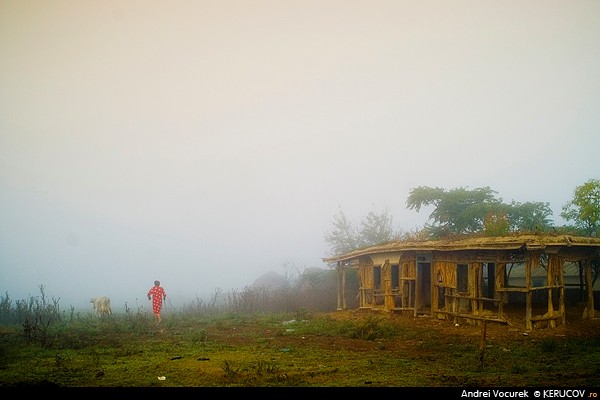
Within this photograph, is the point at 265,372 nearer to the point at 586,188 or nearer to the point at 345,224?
the point at 586,188

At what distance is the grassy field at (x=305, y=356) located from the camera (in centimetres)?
818

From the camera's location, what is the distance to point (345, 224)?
43938 millimetres

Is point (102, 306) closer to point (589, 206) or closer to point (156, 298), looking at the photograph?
point (156, 298)

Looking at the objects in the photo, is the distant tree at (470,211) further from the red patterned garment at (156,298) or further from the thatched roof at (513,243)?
the red patterned garment at (156,298)

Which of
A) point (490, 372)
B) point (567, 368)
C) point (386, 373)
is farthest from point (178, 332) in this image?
point (567, 368)

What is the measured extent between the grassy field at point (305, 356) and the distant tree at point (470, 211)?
11579 mm

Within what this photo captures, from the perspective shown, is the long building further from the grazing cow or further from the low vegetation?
the grazing cow

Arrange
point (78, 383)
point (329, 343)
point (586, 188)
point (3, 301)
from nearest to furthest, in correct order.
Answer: point (78, 383)
point (329, 343)
point (586, 188)
point (3, 301)

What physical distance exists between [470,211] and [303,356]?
2002cm

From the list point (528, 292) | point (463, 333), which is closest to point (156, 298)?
point (463, 333)

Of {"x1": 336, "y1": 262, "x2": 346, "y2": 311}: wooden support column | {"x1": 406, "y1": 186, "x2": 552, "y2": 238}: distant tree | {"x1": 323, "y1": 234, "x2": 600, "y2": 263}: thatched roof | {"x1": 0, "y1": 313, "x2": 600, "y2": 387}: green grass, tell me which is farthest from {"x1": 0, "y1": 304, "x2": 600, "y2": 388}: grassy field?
{"x1": 406, "y1": 186, "x2": 552, "y2": 238}: distant tree

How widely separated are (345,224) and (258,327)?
26675 mm

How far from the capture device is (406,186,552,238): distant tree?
89.0 ft

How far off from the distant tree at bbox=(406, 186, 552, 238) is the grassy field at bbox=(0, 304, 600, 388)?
1158 cm
